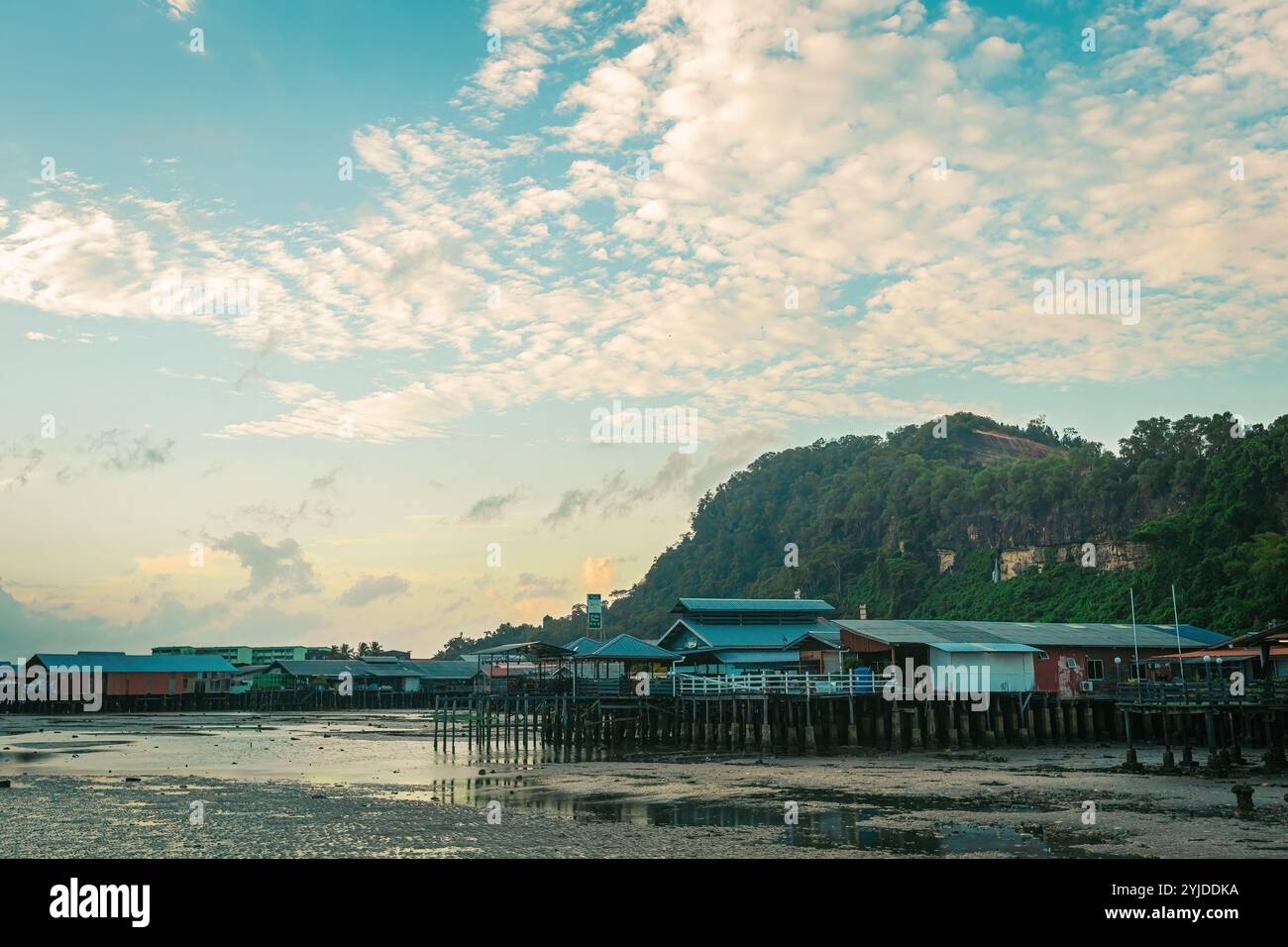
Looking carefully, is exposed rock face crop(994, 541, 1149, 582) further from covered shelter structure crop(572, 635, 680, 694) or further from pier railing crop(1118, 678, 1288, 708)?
pier railing crop(1118, 678, 1288, 708)

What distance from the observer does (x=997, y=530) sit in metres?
127

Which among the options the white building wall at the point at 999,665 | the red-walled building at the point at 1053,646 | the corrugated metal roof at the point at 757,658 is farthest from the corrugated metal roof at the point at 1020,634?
the corrugated metal roof at the point at 757,658

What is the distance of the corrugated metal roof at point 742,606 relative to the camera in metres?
69.2

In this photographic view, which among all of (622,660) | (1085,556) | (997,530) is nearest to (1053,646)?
(622,660)

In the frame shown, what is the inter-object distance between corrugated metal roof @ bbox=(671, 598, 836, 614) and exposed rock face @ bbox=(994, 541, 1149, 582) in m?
44.9

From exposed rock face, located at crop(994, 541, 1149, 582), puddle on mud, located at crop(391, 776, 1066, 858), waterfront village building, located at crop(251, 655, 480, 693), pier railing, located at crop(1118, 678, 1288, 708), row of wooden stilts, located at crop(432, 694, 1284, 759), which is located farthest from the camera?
waterfront village building, located at crop(251, 655, 480, 693)

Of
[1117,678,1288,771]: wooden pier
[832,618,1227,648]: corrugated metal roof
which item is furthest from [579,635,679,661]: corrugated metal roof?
[1117,678,1288,771]: wooden pier

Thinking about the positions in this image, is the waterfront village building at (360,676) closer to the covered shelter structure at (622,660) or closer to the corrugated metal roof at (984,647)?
the covered shelter structure at (622,660)

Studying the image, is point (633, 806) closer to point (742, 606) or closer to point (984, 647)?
point (984, 647)

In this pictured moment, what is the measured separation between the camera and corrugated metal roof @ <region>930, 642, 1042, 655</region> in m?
55.2

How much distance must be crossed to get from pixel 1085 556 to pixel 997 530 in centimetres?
1979

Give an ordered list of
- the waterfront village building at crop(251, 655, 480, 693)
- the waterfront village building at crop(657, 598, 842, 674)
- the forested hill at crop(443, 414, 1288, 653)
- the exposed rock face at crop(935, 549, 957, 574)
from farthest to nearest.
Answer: the exposed rock face at crop(935, 549, 957, 574) → the waterfront village building at crop(251, 655, 480, 693) → the forested hill at crop(443, 414, 1288, 653) → the waterfront village building at crop(657, 598, 842, 674)
